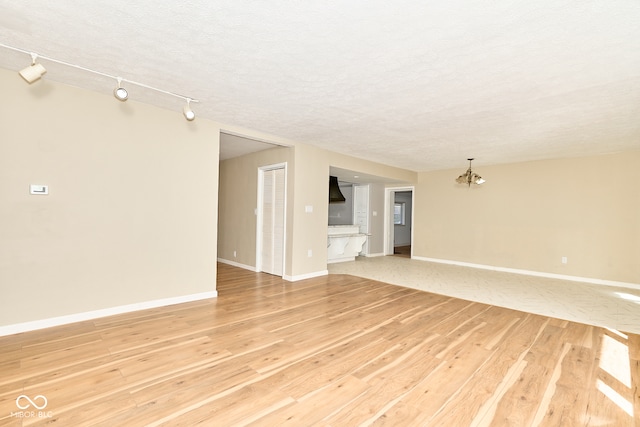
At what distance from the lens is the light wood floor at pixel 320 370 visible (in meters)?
1.70

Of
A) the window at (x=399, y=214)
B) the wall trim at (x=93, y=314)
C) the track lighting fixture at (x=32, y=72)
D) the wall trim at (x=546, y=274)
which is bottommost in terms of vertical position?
the wall trim at (x=546, y=274)

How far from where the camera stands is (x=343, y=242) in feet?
23.6

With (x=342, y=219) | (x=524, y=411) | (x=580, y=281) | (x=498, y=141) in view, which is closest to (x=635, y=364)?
(x=524, y=411)

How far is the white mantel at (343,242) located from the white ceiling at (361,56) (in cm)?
354

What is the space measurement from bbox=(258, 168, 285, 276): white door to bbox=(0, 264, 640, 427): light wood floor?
1921 millimetres

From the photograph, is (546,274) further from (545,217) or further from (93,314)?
(93,314)

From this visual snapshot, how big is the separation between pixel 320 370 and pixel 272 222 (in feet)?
11.7

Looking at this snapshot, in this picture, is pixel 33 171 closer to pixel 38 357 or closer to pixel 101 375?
pixel 38 357

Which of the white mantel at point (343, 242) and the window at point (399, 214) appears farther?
the window at point (399, 214)

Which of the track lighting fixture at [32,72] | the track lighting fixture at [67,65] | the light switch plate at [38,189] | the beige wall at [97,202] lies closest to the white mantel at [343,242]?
the beige wall at [97,202]

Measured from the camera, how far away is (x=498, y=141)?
4680mm

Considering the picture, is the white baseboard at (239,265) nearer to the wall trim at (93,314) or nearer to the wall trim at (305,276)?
the wall trim at (305,276)

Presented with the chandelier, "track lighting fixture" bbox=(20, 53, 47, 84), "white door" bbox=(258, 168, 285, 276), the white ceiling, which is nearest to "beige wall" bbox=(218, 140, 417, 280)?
"white door" bbox=(258, 168, 285, 276)

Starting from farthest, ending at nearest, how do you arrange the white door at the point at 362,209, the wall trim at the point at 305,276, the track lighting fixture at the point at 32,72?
the white door at the point at 362,209 → the wall trim at the point at 305,276 → the track lighting fixture at the point at 32,72
